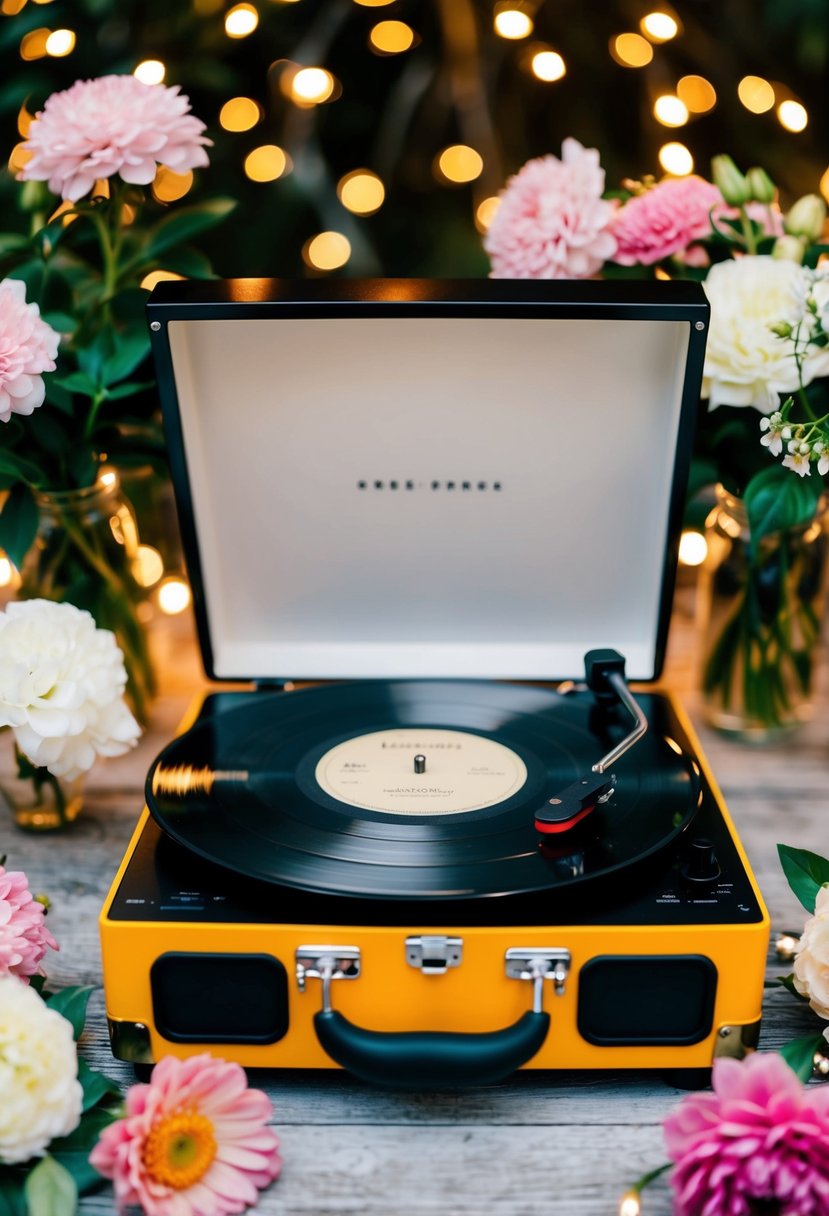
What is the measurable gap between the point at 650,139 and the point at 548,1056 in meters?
1.28

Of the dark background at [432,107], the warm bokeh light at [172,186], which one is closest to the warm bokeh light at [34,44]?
the dark background at [432,107]

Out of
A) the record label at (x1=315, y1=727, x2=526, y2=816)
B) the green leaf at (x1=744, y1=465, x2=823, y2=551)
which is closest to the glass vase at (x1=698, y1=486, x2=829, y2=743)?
the green leaf at (x1=744, y1=465, x2=823, y2=551)

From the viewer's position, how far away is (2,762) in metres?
1.17

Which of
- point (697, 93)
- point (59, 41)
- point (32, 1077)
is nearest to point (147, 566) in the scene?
point (59, 41)

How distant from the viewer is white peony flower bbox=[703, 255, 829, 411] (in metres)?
0.98

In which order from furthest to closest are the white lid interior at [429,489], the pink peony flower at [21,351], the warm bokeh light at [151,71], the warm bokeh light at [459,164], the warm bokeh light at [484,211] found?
the warm bokeh light at [459,164] < the warm bokeh light at [484,211] < the warm bokeh light at [151,71] < the white lid interior at [429,489] < the pink peony flower at [21,351]

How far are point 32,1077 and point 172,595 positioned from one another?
0.75m

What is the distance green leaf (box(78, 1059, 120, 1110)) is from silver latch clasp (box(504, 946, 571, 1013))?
26 centimetres

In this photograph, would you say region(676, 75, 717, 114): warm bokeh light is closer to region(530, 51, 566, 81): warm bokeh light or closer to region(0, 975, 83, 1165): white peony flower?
region(530, 51, 566, 81): warm bokeh light

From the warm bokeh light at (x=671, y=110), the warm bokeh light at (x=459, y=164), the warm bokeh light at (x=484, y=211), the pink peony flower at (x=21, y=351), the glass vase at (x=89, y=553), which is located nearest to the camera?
the pink peony flower at (x=21, y=351)

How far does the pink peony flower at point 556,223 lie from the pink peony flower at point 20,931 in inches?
25.7

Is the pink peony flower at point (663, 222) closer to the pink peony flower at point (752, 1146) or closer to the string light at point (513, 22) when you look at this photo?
the string light at point (513, 22)

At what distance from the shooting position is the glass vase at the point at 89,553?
110cm

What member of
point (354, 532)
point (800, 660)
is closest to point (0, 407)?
point (354, 532)
